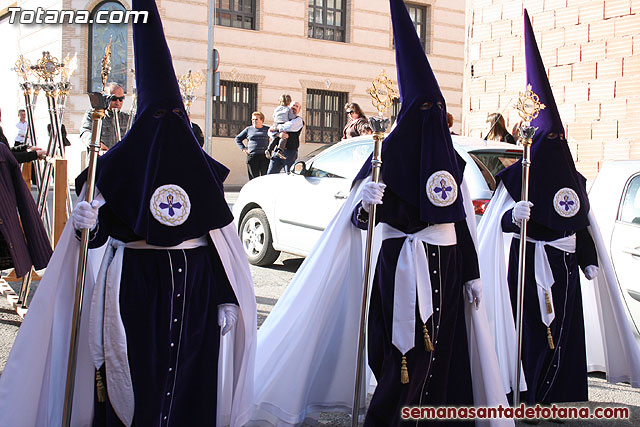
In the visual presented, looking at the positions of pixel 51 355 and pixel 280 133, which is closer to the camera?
pixel 51 355

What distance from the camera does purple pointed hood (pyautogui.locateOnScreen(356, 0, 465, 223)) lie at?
417 cm

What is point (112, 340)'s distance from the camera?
11.9ft

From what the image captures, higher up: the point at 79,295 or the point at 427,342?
the point at 79,295

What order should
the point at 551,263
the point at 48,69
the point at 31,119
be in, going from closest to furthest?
Answer: the point at 551,263, the point at 48,69, the point at 31,119

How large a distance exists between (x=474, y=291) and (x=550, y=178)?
4.11 ft

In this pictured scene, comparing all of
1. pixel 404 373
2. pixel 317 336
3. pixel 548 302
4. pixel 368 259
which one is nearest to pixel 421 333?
pixel 404 373

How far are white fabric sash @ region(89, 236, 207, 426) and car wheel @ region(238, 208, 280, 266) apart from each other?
585cm

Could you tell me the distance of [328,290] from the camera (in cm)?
475

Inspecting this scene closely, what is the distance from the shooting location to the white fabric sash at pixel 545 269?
16.4ft

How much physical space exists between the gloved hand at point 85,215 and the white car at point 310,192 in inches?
154

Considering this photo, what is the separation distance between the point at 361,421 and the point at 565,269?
169cm

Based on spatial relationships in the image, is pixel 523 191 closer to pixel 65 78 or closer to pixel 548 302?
pixel 548 302

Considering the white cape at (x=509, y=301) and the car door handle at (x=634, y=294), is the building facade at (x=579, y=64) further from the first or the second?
the white cape at (x=509, y=301)

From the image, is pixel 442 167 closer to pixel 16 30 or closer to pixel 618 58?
pixel 618 58
